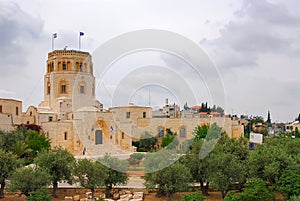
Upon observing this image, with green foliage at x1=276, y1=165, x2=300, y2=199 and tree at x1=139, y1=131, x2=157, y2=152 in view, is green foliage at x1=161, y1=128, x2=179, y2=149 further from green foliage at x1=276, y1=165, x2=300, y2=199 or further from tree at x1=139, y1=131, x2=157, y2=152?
green foliage at x1=276, y1=165, x2=300, y2=199

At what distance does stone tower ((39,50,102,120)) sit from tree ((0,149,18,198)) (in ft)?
68.7

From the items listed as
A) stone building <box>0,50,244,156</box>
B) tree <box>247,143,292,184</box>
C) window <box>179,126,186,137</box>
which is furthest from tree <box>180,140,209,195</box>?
window <box>179,126,186,137</box>

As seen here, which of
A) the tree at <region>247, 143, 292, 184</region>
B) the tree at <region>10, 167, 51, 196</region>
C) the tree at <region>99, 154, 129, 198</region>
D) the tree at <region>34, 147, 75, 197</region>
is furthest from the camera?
the tree at <region>99, 154, 129, 198</region>

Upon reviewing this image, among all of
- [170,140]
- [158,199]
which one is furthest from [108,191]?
[170,140]

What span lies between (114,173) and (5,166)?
222 inches

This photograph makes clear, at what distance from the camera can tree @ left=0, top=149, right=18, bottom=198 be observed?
61.8ft

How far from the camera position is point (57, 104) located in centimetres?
4025

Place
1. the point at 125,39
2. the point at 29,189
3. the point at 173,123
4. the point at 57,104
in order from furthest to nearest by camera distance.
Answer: the point at 173,123
the point at 57,104
the point at 125,39
the point at 29,189

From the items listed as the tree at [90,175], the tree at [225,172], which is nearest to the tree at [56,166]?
the tree at [90,175]

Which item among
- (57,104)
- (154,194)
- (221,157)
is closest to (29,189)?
(154,194)

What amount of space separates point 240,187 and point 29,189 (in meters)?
11.0

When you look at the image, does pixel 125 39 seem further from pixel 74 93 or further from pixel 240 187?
pixel 74 93

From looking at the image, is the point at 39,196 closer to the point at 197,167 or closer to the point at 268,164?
the point at 197,167

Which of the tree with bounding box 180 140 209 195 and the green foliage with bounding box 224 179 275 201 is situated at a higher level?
the tree with bounding box 180 140 209 195
